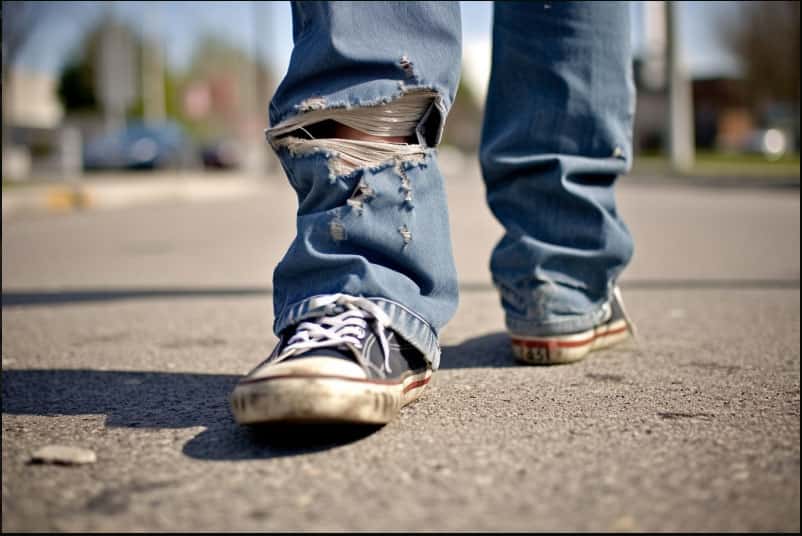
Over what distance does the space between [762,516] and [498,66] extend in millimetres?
1267

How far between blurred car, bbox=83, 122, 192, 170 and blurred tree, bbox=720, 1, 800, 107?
1695 centimetres

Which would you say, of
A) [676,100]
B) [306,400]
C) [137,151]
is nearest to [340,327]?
[306,400]

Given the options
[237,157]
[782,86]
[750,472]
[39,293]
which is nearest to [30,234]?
[39,293]

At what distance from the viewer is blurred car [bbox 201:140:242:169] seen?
2553 centimetres

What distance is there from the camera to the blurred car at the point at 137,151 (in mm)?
22031

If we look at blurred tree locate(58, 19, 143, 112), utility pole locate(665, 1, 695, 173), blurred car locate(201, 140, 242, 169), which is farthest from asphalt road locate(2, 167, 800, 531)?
blurred tree locate(58, 19, 143, 112)

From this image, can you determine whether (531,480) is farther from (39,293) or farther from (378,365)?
(39,293)

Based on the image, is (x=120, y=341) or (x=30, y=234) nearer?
(x=120, y=341)

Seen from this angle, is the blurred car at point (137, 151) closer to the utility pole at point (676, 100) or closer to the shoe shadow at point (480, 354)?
the utility pole at point (676, 100)

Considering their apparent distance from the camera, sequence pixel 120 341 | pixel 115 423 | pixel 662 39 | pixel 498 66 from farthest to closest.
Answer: pixel 662 39 → pixel 120 341 → pixel 498 66 → pixel 115 423

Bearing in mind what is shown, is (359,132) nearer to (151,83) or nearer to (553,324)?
(553,324)

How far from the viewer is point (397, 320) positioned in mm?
1362

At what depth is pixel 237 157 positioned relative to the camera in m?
25.8

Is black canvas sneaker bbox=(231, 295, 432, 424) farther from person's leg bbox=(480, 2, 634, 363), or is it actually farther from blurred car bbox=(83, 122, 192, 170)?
blurred car bbox=(83, 122, 192, 170)
